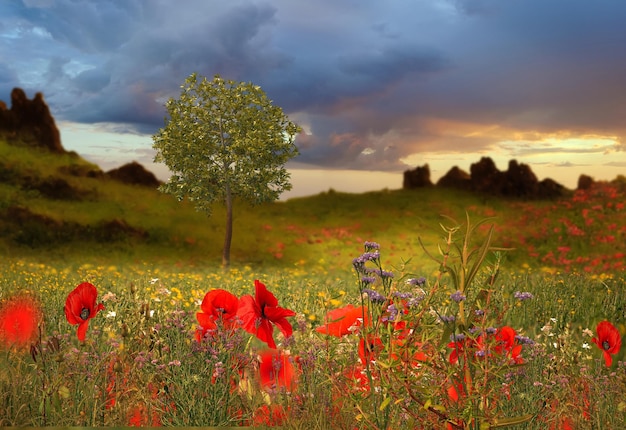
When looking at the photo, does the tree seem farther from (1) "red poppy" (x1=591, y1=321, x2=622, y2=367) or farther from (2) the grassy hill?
(1) "red poppy" (x1=591, y1=321, x2=622, y2=367)

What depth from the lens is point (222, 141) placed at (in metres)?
12.6

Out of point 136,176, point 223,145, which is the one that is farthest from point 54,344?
point 136,176

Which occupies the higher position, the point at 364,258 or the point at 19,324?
the point at 364,258

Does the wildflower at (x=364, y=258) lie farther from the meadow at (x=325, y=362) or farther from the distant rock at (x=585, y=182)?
the distant rock at (x=585, y=182)

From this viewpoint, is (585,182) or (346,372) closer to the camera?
(346,372)

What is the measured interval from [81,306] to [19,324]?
1161mm

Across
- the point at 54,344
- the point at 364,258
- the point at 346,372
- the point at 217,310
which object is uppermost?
the point at 364,258

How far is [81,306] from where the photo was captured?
3.19m

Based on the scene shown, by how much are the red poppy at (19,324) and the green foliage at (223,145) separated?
7.37 meters

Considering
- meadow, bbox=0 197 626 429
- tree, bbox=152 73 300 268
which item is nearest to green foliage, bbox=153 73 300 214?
tree, bbox=152 73 300 268

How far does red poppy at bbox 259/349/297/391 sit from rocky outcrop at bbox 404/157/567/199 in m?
16.1

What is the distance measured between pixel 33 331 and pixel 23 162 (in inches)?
609

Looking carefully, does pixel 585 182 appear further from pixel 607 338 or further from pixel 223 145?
pixel 607 338

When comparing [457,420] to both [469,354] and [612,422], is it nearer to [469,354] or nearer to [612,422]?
[469,354]
